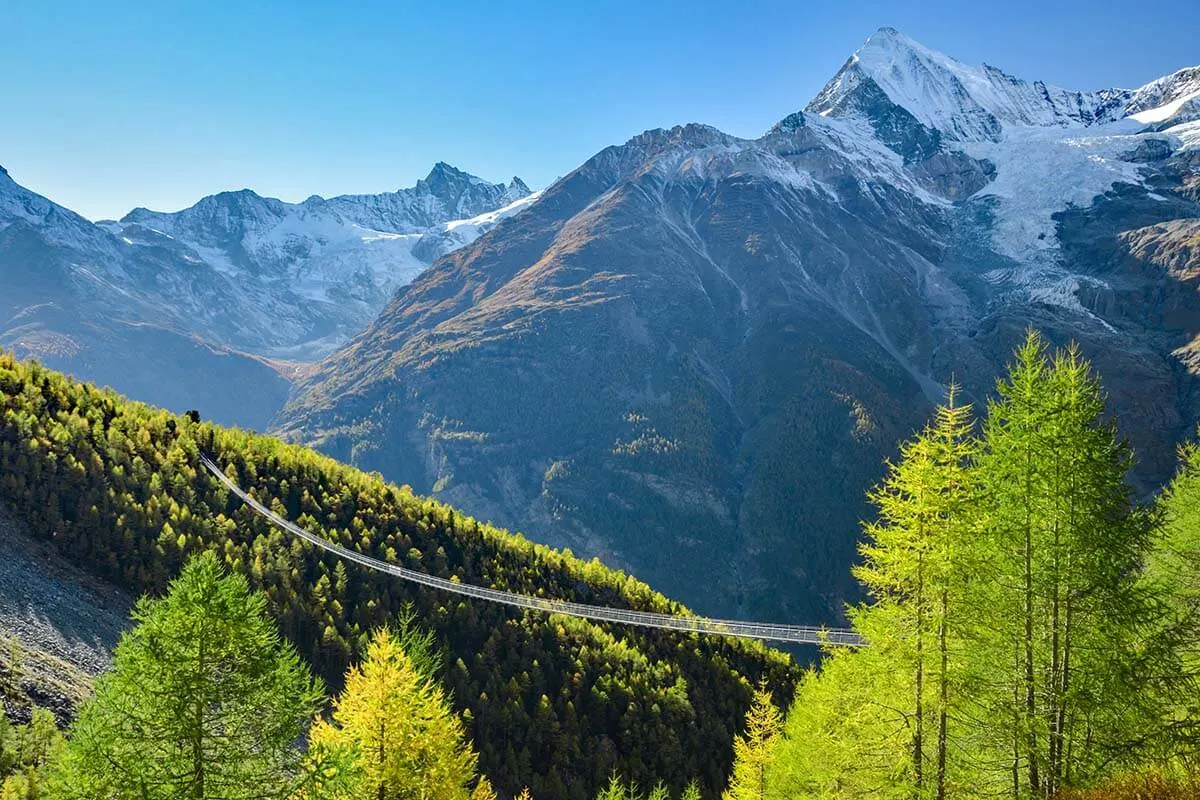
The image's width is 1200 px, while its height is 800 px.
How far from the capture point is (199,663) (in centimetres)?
1151

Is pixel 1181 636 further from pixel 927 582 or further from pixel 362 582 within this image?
pixel 362 582

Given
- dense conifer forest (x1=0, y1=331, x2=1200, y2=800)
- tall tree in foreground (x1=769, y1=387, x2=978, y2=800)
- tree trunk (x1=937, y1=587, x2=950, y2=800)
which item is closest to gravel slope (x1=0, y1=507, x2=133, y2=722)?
dense conifer forest (x1=0, y1=331, x2=1200, y2=800)

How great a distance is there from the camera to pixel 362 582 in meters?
43.2

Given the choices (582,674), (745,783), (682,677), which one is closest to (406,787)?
(745,783)

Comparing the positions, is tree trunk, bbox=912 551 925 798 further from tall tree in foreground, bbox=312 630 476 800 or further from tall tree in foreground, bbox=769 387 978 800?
tall tree in foreground, bbox=312 630 476 800

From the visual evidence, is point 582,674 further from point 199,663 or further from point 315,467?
point 199,663

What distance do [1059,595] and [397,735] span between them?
13612mm

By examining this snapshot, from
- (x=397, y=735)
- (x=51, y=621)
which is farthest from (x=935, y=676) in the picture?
(x=51, y=621)

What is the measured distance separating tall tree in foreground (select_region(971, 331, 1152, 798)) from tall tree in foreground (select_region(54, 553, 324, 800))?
40.7 feet

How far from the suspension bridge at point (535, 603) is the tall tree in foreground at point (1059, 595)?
2740 centimetres

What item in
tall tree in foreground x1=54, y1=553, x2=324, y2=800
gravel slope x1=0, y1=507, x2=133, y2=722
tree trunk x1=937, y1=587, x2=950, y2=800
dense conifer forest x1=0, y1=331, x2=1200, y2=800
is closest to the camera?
tall tree in foreground x1=54, y1=553, x2=324, y2=800

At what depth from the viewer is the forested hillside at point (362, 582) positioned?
120 feet

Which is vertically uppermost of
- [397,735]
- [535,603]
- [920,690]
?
[535,603]

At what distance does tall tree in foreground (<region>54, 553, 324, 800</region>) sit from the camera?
10938 millimetres
